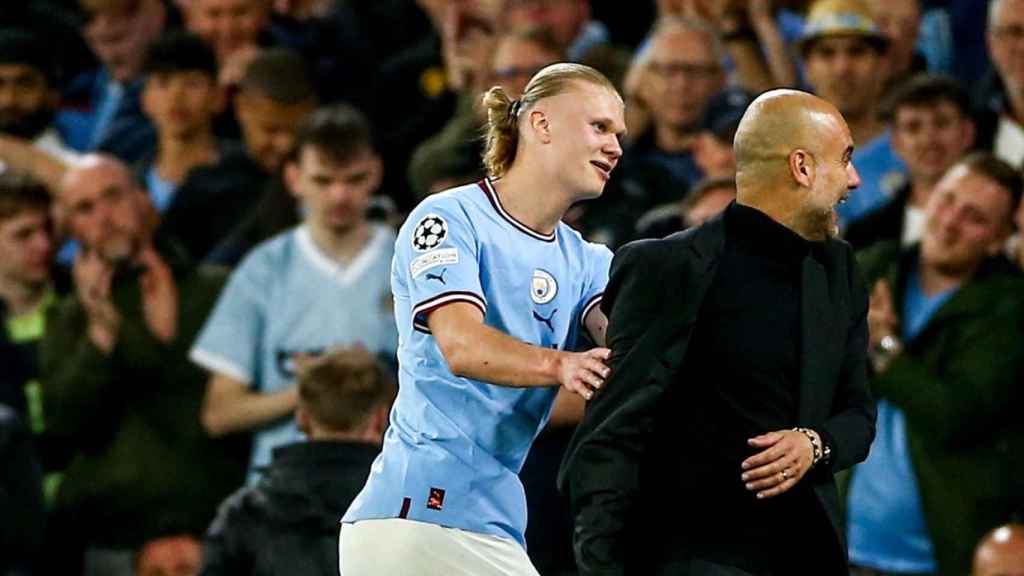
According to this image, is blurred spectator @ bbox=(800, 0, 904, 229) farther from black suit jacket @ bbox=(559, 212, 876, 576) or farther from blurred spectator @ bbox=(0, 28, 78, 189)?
black suit jacket @ bbox=(559, 212, 876, 576)

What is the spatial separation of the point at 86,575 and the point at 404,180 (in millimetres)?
2181

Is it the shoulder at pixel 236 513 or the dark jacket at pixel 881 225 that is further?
the dark jacket at pixel 881 225

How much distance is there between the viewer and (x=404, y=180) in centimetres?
924

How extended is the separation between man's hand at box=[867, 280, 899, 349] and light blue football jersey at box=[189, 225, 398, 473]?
1.79 metres

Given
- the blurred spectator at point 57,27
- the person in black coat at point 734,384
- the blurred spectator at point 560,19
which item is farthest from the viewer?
the blurred spectator at point 57,27

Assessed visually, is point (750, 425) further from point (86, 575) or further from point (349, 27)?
point (349, 27)

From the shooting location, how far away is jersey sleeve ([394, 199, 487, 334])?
459 cm

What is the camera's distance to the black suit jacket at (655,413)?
446 cm

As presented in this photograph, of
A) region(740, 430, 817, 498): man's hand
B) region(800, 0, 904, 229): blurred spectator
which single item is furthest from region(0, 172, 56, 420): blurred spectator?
region(740, 430, 817, 498): man's hand

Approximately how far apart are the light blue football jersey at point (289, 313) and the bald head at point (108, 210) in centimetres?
54

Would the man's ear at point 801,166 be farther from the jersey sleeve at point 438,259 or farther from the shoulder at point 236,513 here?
the shoulder at point 236,513

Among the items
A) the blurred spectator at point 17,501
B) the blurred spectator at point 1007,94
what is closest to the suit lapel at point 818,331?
the blurred spectator at point 1007,94

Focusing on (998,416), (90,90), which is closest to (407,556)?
(998,416)

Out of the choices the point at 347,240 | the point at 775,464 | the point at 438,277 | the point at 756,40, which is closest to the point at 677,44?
the point at 756,40
